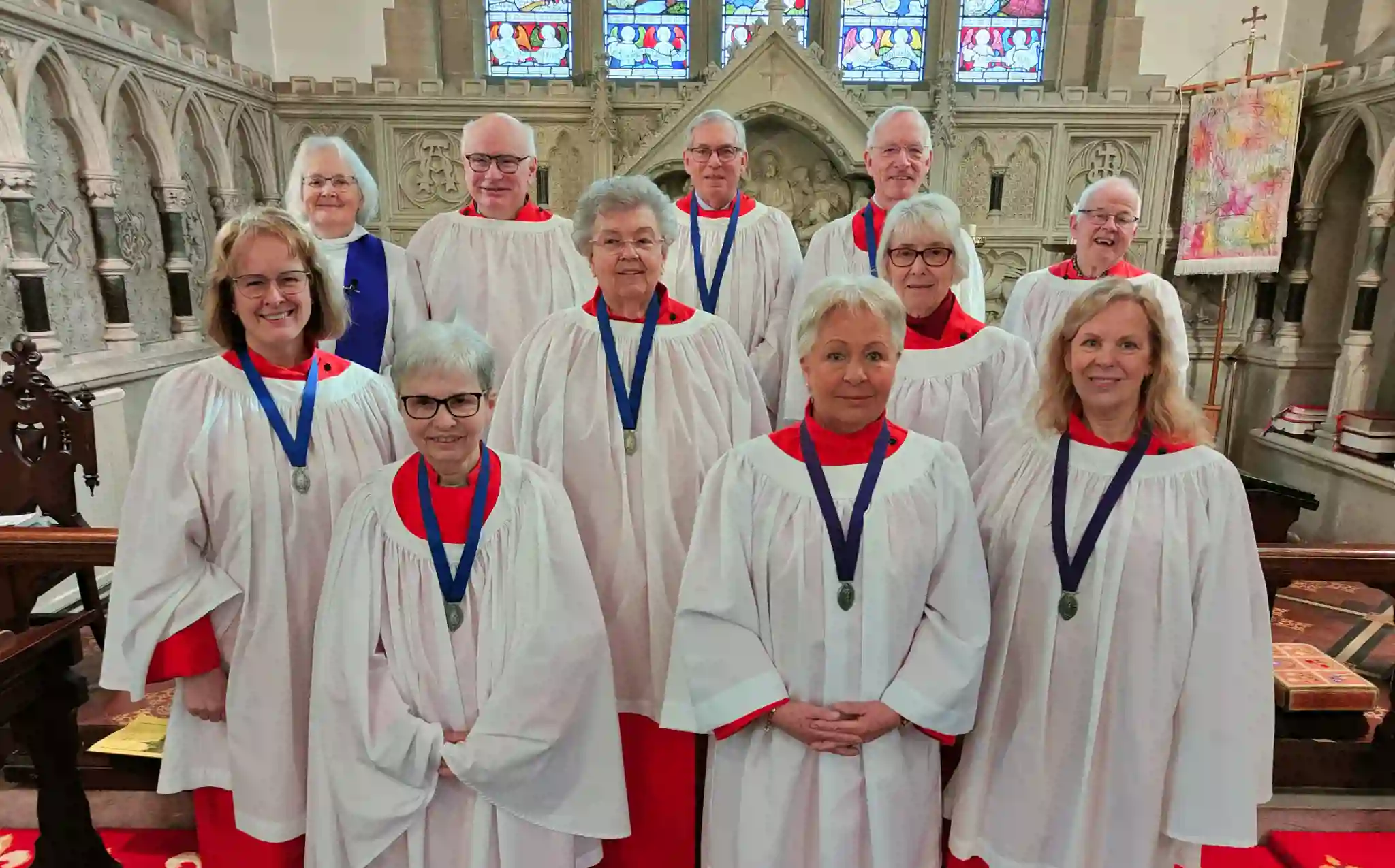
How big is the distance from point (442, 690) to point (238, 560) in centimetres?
60

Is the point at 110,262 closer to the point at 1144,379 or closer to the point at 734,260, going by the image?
the point at 734,260

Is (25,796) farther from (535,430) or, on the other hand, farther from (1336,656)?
(1336,656)

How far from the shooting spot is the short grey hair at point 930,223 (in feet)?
7.22

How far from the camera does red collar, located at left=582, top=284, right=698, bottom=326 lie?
91.8 inches

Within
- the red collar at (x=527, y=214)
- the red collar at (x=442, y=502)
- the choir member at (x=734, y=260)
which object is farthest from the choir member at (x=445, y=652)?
the choir member at (x=734, y=260)

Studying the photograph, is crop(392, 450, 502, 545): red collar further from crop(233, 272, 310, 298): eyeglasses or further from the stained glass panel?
the stained glass panel

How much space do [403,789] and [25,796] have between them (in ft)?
6.70

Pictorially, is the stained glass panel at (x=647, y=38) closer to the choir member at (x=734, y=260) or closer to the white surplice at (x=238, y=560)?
the choir member at (x=734, y=260)

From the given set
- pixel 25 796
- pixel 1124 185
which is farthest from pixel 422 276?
pixel 1124 185

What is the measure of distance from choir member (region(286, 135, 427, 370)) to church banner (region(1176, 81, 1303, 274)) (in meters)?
6.57

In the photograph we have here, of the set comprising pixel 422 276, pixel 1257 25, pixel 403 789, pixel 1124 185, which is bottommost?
pixel 403 789

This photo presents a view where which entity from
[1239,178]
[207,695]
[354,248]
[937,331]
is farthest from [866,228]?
[1239,178]

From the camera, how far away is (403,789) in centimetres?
182

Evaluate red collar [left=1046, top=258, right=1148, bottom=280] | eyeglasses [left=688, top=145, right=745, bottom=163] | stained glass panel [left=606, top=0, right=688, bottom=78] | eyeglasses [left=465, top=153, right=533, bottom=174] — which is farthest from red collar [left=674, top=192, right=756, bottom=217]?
stained glass panel [left=606, top=0, right=688, bottom=78]
